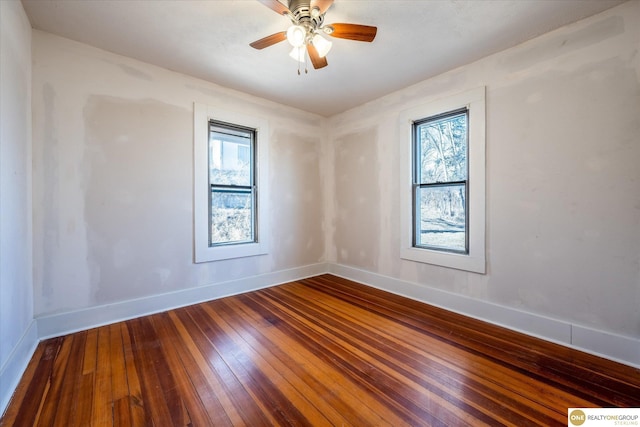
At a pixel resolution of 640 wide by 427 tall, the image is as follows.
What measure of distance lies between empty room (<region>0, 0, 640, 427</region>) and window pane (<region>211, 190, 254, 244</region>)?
27 millimetres

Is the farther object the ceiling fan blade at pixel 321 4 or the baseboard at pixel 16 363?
the ceiling fan blade at pixel 321 4

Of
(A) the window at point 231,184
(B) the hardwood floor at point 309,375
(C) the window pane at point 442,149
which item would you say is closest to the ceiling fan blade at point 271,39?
(A) the window at point 231,184

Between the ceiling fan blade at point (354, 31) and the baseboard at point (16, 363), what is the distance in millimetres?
3016

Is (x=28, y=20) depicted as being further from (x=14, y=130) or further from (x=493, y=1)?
(x=493, y=1)

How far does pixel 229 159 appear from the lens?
3.37 m

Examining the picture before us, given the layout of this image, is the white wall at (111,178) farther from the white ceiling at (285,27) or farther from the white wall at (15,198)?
the white ceiling at (285,27)

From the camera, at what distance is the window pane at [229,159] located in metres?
3.23

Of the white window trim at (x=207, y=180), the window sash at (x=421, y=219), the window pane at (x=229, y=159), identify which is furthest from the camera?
the window pane at (x=229, y=159)

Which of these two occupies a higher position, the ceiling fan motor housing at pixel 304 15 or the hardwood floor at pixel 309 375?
the ceiling fan motor housing at pixel 304 15

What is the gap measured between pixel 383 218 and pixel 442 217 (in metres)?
0.77

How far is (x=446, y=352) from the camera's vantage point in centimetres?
201

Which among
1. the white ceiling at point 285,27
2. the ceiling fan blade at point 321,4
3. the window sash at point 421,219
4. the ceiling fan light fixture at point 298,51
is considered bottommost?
the window sash at point 421,219

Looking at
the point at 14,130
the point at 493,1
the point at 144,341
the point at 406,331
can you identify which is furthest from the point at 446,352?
the point at 14,130

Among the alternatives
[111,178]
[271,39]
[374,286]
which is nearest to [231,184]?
[111,178]
